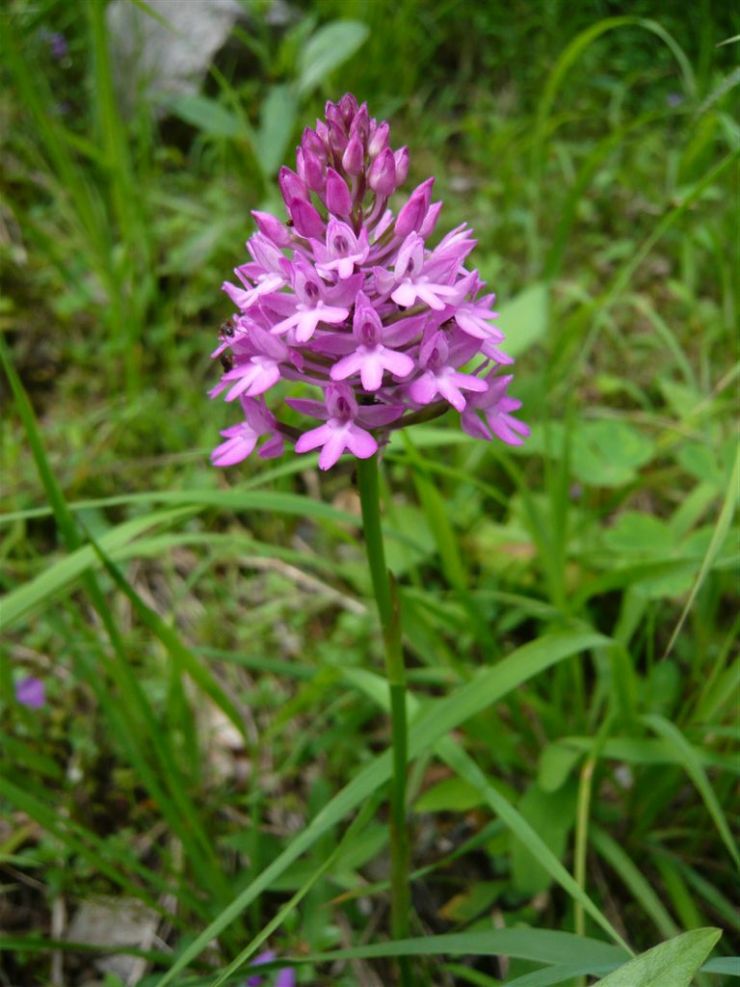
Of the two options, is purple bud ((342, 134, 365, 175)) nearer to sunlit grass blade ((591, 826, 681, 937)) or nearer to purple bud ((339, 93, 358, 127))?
purple bud ((339, 93, 358, 127))

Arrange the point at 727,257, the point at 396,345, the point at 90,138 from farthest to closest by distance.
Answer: the point at 90,138 < the point at 727,257 < the point at 396,345

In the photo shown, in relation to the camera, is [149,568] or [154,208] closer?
[149,568]

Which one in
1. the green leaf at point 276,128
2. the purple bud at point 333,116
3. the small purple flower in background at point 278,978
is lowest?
the small purple flower in background at point 278,978

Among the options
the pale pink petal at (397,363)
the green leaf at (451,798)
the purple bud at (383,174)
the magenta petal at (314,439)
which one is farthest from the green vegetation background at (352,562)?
the purple bud at (383,174)

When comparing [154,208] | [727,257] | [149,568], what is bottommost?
[149,568]

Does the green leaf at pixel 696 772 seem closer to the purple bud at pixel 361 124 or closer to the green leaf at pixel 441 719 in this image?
the green leaf at pixel 441 719

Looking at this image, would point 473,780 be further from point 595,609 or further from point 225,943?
point 595,609

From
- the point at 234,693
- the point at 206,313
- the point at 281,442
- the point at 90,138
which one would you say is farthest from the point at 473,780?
the point at 90,138
